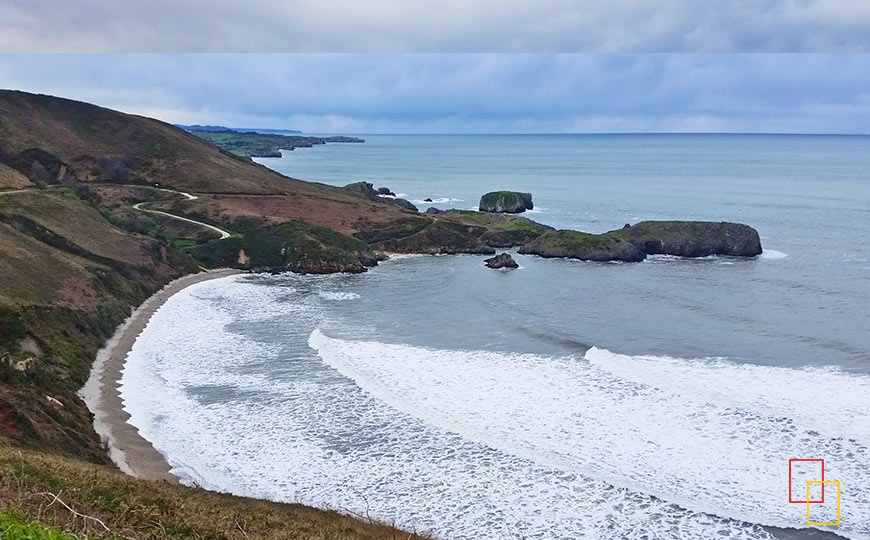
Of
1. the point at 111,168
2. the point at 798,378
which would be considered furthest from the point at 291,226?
the point at 798,378

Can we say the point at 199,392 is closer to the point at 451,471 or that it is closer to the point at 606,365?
the point at 451,471

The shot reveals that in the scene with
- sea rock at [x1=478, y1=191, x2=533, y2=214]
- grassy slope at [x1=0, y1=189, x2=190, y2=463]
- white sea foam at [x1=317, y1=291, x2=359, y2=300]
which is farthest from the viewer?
sea rock at [x1=478, y1=191, x2=533, y2=214]

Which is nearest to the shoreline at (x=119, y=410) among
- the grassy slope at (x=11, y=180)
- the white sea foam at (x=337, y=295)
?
the white sea foam at (x=337, y=295)

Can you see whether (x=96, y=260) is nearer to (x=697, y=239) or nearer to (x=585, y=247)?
(x=585, y=247)

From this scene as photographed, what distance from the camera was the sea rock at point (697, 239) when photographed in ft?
273

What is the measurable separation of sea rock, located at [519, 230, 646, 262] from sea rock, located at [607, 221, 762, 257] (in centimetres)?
272

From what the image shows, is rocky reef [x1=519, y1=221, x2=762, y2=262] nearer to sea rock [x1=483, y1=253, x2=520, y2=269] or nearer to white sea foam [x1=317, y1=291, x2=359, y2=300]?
sea rock [x1=483, y1=253, x2=520, y2=269]

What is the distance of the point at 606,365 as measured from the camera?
41875 millimetres

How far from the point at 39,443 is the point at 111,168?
87.8 m

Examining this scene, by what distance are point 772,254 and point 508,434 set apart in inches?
2372

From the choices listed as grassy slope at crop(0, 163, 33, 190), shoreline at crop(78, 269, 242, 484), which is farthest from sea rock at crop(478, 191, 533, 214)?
shoreline at crop(78, 269, 242, 484)

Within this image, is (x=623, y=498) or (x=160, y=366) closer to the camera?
(x=623, y=498)

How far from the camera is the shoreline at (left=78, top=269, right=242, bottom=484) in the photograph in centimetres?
2934

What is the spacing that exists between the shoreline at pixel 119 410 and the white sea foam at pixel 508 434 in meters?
0.65
